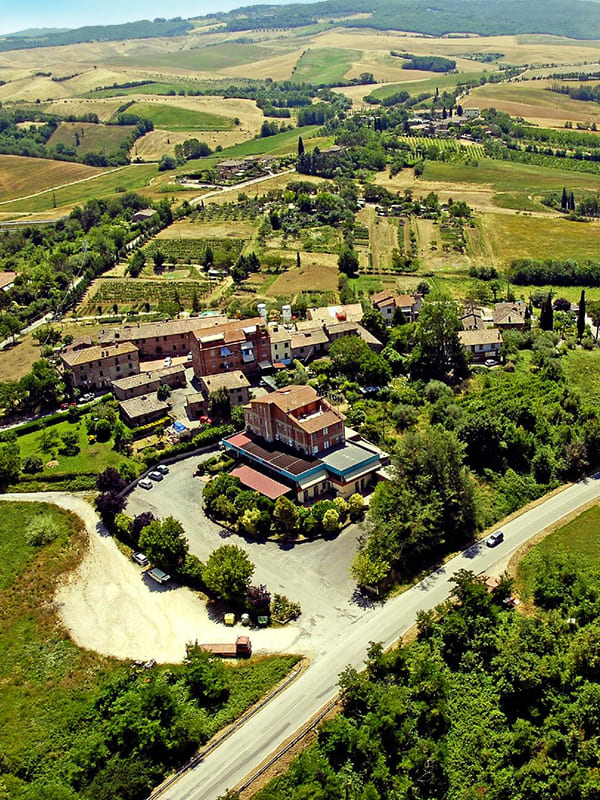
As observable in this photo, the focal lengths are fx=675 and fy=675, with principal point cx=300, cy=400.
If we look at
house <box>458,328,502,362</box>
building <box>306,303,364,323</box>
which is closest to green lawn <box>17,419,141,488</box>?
building <box>306,303,364,323</box>

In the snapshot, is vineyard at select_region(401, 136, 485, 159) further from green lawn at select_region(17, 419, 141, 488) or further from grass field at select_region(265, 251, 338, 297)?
green lawn at select_region(17, 419, 141, 488)

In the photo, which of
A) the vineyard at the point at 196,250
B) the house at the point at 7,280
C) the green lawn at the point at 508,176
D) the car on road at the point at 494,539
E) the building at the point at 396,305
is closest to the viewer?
the car on road at the point at 494,539

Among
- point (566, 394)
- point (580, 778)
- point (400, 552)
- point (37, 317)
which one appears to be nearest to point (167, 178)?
point (37, 317)

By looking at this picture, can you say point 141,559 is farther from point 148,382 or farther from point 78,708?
point 148,382

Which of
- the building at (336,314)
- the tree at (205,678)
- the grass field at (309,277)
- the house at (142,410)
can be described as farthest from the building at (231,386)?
the grass field at (309,277)

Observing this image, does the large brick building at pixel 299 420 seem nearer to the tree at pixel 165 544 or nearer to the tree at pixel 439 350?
the tree at pixel 165 544

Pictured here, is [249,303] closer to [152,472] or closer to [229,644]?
[152,472]

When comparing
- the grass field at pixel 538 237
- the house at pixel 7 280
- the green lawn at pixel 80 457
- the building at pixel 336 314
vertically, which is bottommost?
the green lawn at pixel 80 457

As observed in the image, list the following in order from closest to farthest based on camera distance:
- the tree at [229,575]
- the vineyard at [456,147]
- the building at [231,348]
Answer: the tree at [229,575]
the building at [231,348]
the vineyard at [456,147]
